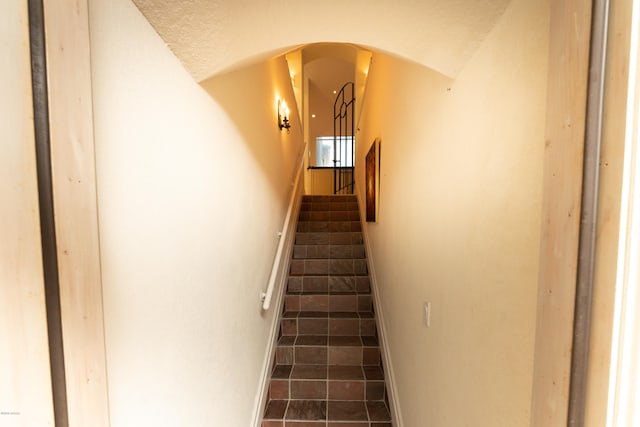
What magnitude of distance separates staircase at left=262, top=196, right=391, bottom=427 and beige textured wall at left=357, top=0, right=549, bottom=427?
0.52 m

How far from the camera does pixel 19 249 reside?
1.48 feet

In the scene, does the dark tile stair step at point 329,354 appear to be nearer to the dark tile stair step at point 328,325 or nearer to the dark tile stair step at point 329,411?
the dark tile stair step at point 328,325

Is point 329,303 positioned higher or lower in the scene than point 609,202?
lower

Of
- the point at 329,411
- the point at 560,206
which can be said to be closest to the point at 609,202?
the point at 560,206

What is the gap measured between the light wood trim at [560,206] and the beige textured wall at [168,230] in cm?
93

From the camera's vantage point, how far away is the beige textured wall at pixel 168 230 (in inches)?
24.3

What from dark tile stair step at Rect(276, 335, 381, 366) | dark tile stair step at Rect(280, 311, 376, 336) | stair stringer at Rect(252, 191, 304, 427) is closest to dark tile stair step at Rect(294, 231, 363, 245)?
stair stringer at Rect(252, 191, 304, 427)

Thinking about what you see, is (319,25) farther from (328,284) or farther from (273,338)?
(328,284)

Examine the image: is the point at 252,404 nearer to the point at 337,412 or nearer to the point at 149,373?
the point at 337,412

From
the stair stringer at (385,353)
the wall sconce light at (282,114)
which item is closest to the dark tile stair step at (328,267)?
the stair stringer at (385,353)

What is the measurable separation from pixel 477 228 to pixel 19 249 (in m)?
1.08

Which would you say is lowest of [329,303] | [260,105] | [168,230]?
[329,303]

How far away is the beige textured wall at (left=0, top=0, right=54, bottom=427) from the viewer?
438mm

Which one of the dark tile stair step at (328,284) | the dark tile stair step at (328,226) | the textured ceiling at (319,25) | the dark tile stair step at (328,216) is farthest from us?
the dark tile stair step at (328,216)
